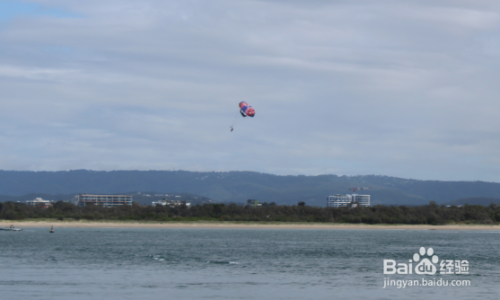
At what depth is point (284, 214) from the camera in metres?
174

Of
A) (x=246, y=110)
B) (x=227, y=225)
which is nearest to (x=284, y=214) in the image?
(x=227, y=225)

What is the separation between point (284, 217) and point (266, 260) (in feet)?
356

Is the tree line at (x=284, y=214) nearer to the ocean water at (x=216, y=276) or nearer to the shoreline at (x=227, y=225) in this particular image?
the shoreline at (x=227, y=225)

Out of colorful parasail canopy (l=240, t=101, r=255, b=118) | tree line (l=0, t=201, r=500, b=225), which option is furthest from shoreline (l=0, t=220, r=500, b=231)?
colorful parasail canopy (l=240, t=101, r=255, b=118)

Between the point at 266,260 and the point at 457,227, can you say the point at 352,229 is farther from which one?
the point at 266,260

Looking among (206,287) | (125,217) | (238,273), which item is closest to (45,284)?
(206,287)

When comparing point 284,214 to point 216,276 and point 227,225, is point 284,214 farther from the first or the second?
point 216,276

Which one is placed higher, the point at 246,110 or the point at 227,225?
the point at 246,110

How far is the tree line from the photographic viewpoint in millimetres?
165125

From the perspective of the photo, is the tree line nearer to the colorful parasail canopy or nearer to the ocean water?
the colorful parasail canopy

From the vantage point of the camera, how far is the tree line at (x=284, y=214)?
542 ft

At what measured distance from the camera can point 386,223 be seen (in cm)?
16712

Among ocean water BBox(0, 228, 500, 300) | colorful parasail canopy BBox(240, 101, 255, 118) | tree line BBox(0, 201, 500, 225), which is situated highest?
colorful parasail canopy BBox(240, 101, 255, 118)

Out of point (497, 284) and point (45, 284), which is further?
point (497, 284)
